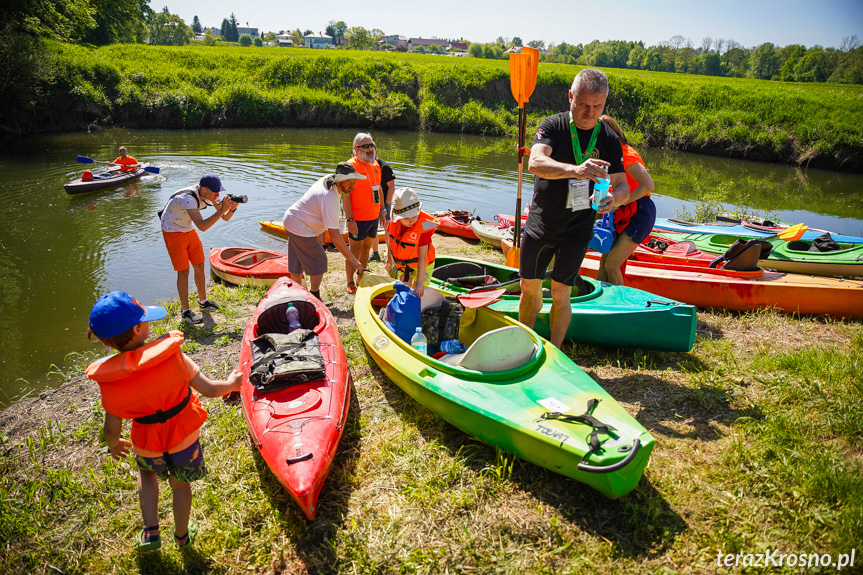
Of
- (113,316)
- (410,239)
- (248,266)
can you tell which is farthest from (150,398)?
(248,266)

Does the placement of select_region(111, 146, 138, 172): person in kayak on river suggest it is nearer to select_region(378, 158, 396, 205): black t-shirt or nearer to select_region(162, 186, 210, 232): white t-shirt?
select_region(162, 186, 210, 232): white t-shirt

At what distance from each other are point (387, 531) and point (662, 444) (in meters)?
1.95

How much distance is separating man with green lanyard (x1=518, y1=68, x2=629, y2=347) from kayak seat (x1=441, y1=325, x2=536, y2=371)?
0.68 m

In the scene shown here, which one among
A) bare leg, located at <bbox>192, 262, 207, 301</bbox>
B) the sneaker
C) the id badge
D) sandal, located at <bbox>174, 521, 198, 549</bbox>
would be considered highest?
the id badge

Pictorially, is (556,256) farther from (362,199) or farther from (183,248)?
(183,248)

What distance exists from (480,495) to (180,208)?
4.44m

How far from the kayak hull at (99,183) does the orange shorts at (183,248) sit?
8569mm

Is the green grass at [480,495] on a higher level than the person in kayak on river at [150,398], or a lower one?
lower

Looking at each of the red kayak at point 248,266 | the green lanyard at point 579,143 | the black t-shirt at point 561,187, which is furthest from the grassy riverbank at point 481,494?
the red kayak at point 248,266

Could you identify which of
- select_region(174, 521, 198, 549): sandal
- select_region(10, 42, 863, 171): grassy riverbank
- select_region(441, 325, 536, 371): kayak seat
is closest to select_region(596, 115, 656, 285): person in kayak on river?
select_region(441, 325, 536, 371): kayak seat

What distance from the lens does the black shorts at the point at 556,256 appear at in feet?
12.9

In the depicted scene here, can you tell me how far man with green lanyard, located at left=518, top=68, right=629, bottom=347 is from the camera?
11.3 ft

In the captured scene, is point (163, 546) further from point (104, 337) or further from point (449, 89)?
point (449, 89)

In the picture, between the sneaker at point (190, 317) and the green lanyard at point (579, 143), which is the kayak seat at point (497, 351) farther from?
the sneaker at point (190, 317)
